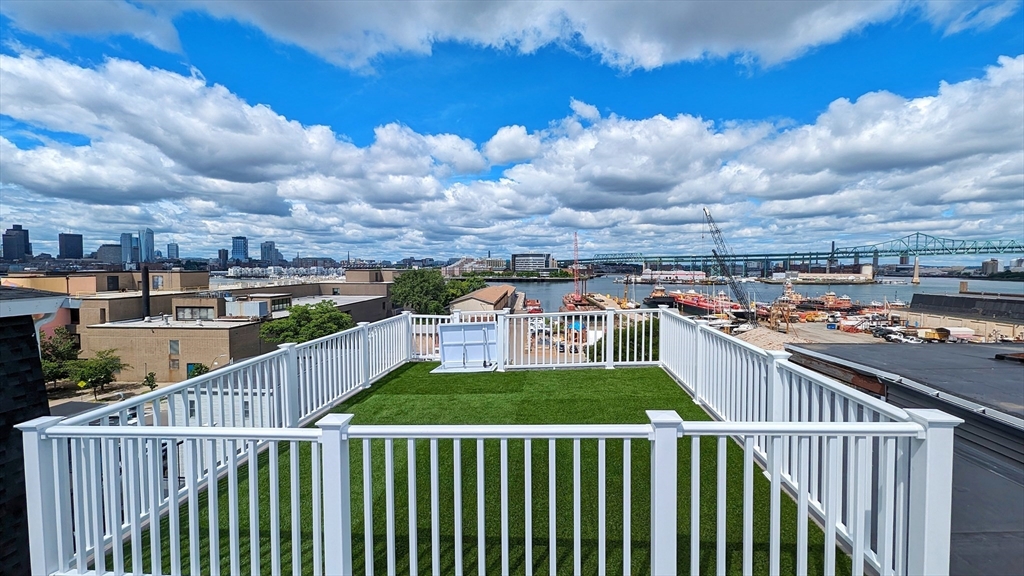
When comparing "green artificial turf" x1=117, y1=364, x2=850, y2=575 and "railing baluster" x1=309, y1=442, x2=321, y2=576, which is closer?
"railing baluster" x1=309, y1=442, x2=321, y2=576

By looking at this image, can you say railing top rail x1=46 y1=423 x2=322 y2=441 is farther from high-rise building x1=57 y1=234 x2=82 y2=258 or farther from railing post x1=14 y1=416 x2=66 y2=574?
high-rise building x1=57 y1=234 x2=82 y2=258

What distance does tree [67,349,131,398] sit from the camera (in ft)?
69.6

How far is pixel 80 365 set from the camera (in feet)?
70.6

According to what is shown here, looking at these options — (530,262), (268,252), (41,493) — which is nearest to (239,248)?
(268,252)

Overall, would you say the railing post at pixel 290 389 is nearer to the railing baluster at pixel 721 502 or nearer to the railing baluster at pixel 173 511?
the railing baluster at pixel 173 511

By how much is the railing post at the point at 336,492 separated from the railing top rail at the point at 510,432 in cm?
6

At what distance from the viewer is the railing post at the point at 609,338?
605 centimetres

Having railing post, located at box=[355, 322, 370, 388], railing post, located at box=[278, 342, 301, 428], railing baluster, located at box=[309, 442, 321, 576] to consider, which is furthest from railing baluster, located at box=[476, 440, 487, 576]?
railing post, located at box=[355, 322, 370, 388]

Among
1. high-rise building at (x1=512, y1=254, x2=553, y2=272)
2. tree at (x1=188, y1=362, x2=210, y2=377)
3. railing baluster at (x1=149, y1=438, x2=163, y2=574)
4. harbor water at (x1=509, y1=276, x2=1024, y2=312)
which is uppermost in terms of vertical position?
high-rise building at (x1=512, y1=254, x2=553, y2=272)

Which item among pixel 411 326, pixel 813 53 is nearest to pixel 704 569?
pixel 411 326

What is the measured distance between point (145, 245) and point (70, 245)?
7.54 metres

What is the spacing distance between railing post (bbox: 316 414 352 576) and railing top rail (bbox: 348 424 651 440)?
0.06 meters

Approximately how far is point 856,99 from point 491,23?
58.4 ft

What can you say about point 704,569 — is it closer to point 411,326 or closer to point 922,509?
point 922,509
